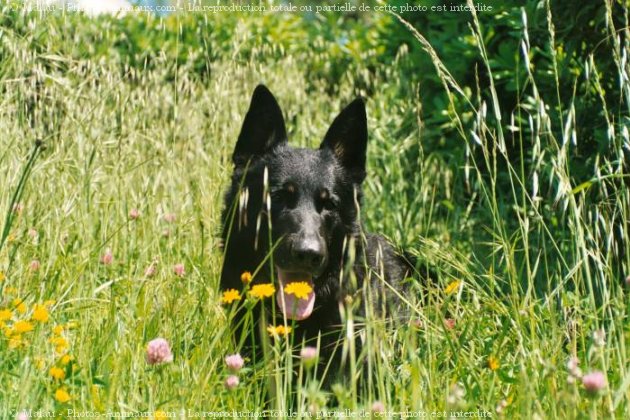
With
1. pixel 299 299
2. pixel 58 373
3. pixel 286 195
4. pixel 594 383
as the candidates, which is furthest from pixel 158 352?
pixel 286 195

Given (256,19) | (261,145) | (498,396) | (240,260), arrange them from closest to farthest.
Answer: (498,396) → (240,260) → (261,145) → (256,19)

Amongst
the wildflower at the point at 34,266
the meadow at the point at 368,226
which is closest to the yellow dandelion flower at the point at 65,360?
the meadow at the point at 368,226

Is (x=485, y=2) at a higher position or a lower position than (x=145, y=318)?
higher

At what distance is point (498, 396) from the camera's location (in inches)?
90.7

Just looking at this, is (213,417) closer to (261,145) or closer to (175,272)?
(175,272)

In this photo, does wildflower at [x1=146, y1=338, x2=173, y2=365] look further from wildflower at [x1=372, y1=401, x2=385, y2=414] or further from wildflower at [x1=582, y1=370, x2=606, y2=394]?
wildflower at [x1=582, y1=370, x2=606, y2=394]

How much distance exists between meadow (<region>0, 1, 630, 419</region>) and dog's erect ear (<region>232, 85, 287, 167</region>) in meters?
0.12

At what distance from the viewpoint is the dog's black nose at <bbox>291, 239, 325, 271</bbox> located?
3.04m

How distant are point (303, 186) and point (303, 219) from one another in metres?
0.19

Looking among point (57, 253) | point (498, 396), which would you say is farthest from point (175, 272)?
point (498, 396)

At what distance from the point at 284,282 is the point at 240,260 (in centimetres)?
20

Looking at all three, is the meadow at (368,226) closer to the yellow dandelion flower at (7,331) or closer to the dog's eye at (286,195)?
the yellow dandelion flower at (7,331)

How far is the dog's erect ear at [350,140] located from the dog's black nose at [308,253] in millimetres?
586

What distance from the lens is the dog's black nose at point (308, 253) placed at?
9.97 feet
